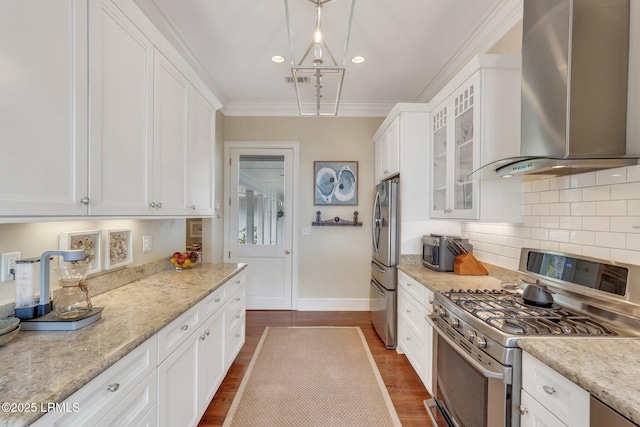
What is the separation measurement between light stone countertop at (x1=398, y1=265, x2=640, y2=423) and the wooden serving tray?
1.22m

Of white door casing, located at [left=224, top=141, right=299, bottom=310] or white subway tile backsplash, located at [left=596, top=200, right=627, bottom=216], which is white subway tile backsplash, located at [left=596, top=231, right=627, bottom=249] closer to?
white subway tile backsplash, located at [left=596, top=200, right=627, bottom=216]

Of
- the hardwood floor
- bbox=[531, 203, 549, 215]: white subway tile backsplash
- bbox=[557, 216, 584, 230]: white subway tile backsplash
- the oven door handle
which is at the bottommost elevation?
the hardwood floor

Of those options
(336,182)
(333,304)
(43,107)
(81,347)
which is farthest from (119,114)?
(333,304)

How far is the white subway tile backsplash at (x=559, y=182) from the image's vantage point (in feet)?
Result: 5.43

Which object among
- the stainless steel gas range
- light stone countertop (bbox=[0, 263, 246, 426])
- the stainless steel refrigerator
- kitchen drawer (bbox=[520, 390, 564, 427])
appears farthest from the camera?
the stainless steel refrigerator

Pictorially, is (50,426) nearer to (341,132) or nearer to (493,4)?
(493,4)

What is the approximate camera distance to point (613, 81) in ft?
4.29

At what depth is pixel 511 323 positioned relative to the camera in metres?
1.26

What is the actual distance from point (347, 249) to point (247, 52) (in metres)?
2.60

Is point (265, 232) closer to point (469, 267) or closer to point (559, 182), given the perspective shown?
point (469, 267)

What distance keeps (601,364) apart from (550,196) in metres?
1.14

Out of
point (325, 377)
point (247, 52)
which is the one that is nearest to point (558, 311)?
point (325, 377)

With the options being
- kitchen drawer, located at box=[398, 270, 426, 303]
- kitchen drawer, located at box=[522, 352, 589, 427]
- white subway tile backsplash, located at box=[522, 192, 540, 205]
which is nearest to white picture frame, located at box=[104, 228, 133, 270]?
kitchen drawer, located at box=[398, 270, 426, 303]

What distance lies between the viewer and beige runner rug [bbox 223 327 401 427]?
6.32ft
